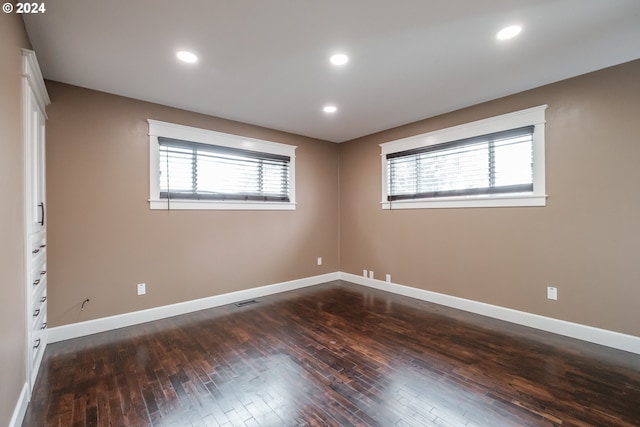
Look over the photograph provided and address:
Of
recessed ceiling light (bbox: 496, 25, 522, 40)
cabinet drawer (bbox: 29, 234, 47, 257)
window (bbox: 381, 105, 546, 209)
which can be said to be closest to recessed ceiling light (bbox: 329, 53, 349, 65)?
recessed ceiling light (bbox: 496, 25, 522, 40)

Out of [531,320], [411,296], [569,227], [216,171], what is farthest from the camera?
[411,296]

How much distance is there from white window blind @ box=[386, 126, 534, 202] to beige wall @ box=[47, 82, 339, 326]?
2.20 metres

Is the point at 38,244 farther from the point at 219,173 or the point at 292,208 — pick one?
the point at 292,208

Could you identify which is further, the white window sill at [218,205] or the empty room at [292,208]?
the white window sill at [218,205]

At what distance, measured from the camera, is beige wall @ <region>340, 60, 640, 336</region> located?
2580 mm

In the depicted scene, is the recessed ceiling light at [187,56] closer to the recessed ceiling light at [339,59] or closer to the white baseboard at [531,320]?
the recessed ceiling light at [339,59]

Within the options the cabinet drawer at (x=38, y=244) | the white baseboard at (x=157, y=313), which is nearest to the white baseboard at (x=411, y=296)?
the white baseboard at (x=157, y=313)

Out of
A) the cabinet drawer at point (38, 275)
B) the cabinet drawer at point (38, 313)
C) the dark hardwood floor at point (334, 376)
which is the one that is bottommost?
the dark hardwood floor at point (334, 376)

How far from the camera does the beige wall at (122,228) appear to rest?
2861 mm

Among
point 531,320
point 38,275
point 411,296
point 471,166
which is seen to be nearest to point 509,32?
point 471,166

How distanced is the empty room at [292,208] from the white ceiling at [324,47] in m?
0.02

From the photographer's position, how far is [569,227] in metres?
2.88

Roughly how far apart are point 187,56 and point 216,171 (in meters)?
1.69

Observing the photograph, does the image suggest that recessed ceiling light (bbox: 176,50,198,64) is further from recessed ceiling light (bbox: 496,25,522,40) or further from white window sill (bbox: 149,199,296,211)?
recessed ceiling light (bbox: 496,25,522,40)
